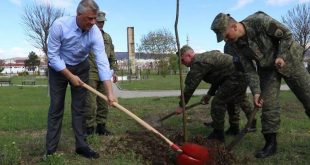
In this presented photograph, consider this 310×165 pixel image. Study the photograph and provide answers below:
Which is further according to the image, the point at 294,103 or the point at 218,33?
the point at 294,103

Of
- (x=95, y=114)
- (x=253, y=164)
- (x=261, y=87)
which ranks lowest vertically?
(x=253, y=164)

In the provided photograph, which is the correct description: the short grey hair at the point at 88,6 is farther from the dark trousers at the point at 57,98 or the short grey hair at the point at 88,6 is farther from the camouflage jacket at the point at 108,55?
the camouflage jacket at the point at 108,55

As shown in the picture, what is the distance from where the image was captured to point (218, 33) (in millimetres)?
5277

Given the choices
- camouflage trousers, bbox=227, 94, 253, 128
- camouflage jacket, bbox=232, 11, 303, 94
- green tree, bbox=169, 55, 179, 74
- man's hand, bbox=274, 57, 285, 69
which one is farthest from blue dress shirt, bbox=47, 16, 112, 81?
green tree, bbox=169, 55, 179, 74

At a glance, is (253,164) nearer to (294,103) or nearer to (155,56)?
(294,103)

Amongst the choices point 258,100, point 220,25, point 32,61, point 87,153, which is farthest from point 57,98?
point 32,61

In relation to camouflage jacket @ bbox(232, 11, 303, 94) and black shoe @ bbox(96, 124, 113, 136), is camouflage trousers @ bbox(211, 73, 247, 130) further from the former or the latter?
black shoe @ bbox(96, 124, 113, 136)

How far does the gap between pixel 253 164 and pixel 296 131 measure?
2.35m

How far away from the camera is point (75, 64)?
547cm

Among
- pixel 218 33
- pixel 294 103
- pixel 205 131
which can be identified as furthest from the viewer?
pixel 294 103

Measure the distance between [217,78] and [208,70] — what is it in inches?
15.8

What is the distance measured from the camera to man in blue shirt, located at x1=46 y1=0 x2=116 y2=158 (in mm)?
5117

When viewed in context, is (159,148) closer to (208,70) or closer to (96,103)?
(208,70)

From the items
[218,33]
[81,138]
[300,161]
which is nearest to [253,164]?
[300,161]
